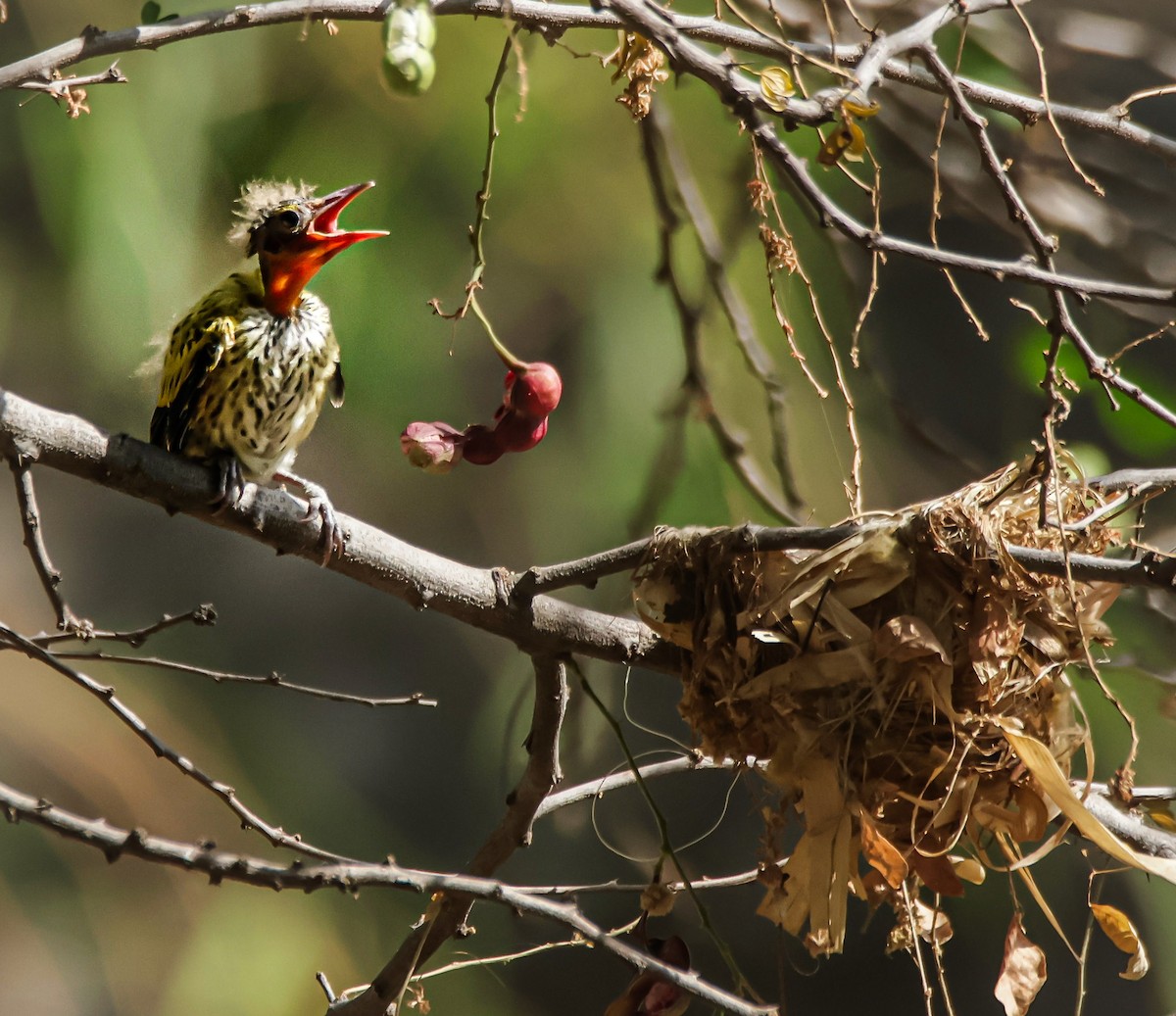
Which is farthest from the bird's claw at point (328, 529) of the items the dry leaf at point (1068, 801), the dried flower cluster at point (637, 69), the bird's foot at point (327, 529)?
the dry leaf at point (1068, 801)

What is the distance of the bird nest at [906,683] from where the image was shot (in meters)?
1.08

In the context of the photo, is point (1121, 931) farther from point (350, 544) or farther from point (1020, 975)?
point (350, 544)

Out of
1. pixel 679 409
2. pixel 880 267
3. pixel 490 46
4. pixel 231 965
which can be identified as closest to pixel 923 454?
pixel 880 267

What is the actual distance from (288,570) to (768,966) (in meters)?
1.17

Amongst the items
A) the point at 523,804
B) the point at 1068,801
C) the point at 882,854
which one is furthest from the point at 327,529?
the point at 1068,801

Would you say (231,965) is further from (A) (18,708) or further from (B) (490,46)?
(B) (490,46)

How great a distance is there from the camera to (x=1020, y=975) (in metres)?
1.10

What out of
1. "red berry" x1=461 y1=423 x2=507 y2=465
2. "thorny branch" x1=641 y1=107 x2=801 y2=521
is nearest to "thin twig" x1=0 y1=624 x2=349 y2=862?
"red berry" x1=461 y1=423 x2=507 y2=465

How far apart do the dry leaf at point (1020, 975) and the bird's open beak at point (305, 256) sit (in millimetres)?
1116

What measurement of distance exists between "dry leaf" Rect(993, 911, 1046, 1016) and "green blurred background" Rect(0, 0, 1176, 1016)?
797mm

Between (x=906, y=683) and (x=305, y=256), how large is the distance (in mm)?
964

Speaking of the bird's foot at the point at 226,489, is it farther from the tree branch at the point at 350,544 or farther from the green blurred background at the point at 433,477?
the green blurred background at the point at 433,477

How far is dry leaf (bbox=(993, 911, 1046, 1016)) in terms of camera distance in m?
1.09

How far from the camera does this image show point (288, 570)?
2205 millimetres
